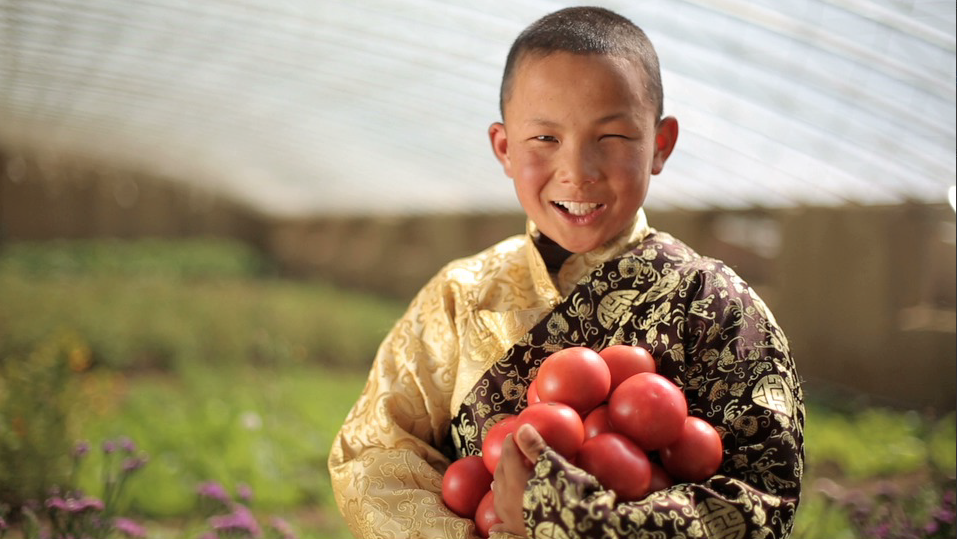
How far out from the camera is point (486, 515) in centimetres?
170

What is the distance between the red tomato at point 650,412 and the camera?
1.54m

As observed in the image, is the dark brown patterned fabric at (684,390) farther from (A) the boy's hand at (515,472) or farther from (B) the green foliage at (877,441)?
(B) the green foliage at (877,441)

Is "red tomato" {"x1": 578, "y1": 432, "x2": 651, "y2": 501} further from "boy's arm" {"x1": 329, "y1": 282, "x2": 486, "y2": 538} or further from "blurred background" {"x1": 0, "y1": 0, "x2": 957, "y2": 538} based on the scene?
"blurred background" {"x1": 0, "y1": 0, "x2": 957, "y2": 538}

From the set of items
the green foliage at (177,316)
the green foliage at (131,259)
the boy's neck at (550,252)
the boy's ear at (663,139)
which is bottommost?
the green foliage at (131,259)

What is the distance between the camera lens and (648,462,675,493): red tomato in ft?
5.13

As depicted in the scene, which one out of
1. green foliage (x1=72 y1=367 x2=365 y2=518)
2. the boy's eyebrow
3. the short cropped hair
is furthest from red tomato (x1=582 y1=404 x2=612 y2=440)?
green foliage (x1=72 y1=367 x2=365 y2=518)

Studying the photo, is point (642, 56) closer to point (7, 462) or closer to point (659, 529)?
point (659, 529)

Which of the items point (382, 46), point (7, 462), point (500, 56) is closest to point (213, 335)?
point (382, 46)

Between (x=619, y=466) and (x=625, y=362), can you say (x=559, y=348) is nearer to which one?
(x=625, y=362)

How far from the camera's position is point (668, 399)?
1548 millimetres

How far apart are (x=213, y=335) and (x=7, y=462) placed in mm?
4675

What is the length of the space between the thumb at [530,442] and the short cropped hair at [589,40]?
808 mm

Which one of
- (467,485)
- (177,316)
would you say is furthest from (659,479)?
(177,316)

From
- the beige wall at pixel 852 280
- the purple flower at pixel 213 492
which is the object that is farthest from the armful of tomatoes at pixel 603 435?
the beige wall at pixel 852 280
